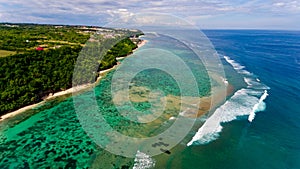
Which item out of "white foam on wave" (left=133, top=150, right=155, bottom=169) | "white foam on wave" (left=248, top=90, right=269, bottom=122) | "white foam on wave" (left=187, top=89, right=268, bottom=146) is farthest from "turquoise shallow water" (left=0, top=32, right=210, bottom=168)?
"white foam on wave" (left=248, top=90, right=269, bottom=122)

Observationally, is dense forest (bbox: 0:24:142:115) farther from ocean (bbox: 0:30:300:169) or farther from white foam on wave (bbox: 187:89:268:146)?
white foam on wave (bbox: 187:89:268:146)

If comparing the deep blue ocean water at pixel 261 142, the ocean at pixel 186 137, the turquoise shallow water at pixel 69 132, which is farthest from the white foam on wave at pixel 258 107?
the turquoise shallow water at pixel 69 132

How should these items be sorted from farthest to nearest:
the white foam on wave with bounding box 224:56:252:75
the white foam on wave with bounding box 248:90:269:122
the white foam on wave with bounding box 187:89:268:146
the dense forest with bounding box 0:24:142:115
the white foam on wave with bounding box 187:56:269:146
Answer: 1. the white foam on wave with bounding box 224:56:252:75
2. the dense forest with bounding box 0:24:142:115
3. the white foam on wave with bounding box 248:90:269:122
4. the white foam on wave with bounding box 187:56:269:146
5. the white foam on wave with bounding box 187:89:268:146

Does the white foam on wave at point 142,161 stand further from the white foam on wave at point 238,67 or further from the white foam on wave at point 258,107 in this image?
the white foam on wave at point 238,67

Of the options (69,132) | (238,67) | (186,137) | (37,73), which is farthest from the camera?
(238,67)

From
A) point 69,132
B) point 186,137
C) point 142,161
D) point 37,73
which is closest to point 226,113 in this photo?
point 186,137

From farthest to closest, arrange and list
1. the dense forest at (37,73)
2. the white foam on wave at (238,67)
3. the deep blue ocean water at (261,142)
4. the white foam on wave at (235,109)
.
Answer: the white foam on wave at (238,67), the dense forest at (37,73), the white foam on wave at (235,109), the deep blue ocean water at (261,142)

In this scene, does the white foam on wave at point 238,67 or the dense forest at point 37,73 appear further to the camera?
the white foam on wave at point 238,67

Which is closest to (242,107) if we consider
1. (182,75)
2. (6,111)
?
(182,75)

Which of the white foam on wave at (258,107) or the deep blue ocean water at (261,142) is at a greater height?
the white foam on wave at (258,107)

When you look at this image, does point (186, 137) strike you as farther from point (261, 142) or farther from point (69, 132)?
point (69, 132)
